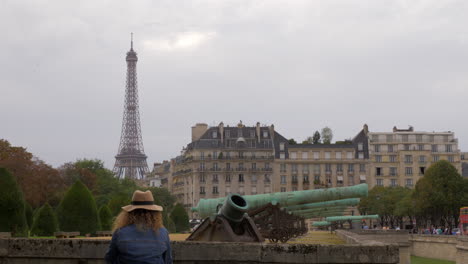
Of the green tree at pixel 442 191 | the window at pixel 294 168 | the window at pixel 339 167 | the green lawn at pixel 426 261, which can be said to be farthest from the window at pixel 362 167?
the green lawn at pixel 426 261

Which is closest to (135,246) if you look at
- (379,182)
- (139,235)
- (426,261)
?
(139,235)

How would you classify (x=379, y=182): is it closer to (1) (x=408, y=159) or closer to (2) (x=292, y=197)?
(1) (x=408, y=159)

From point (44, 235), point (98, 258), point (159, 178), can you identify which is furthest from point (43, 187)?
point (159, 178)

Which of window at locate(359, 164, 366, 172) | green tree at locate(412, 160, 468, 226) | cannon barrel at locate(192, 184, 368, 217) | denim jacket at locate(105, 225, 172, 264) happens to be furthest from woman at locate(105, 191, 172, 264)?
window at locate(359, 164, 366, 172)

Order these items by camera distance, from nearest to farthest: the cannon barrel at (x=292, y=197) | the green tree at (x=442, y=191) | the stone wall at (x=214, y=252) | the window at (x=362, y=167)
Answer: the stone wall at (x=214, y=252) → the cannon barrel at (x=292, y=197) → the green tree at (x=442, y=191) → the window at (x=362, y=167)

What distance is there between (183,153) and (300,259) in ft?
393

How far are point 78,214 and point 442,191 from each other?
49.4 metres

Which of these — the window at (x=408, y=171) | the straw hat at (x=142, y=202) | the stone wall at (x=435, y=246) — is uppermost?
the window at (x=408, y=171)

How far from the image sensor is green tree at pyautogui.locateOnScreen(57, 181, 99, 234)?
1359 inches

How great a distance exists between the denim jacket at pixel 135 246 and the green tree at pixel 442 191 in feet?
230

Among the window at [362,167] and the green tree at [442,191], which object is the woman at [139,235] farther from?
the window at [362,167]

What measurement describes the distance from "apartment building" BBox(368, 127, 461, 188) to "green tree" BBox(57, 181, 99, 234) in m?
88.1

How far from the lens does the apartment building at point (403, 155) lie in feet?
388

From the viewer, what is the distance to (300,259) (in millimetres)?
10789
